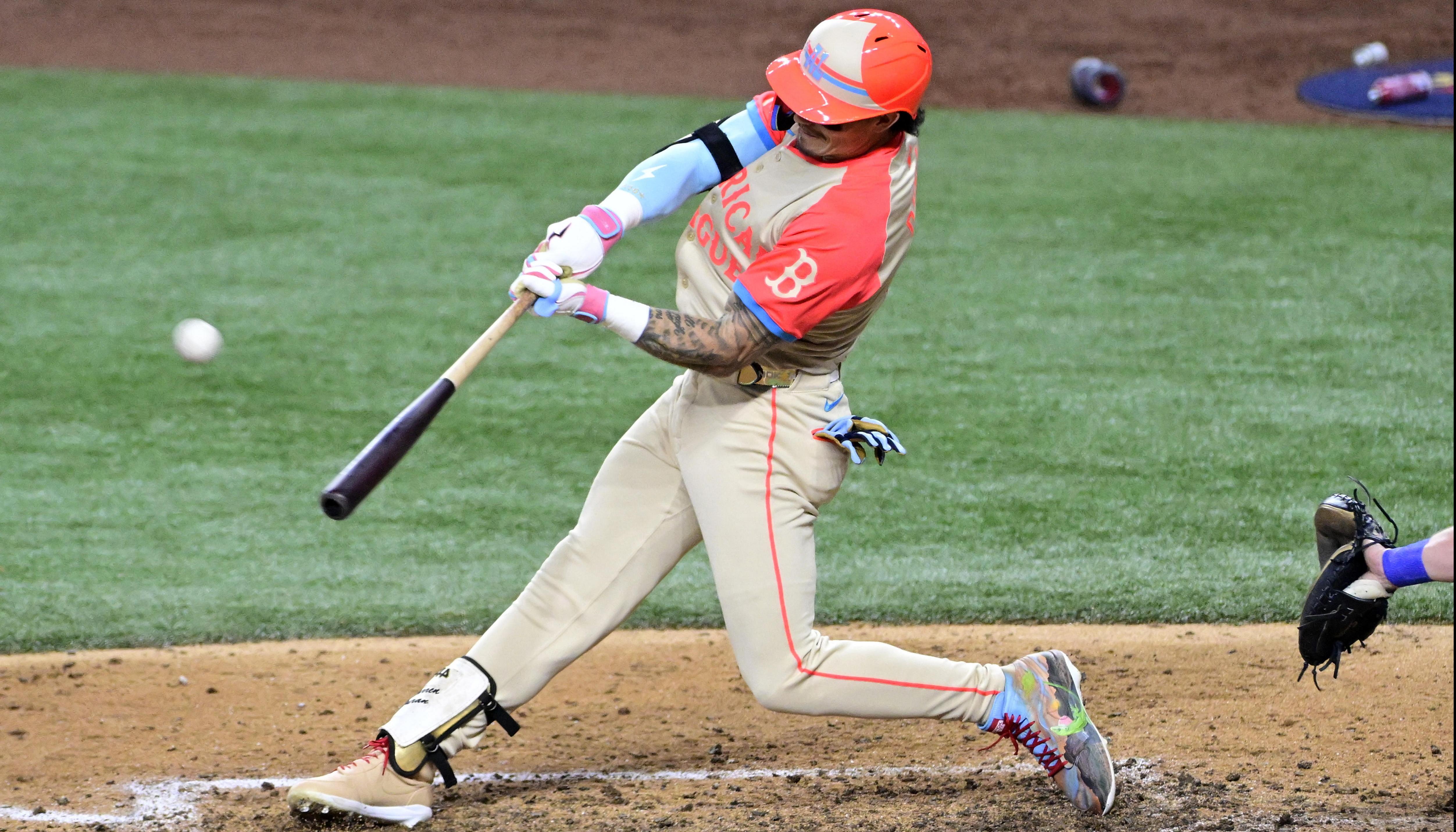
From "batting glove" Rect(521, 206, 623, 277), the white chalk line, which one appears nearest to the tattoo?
"batting glove" Rect(521, 206, 623, 277)

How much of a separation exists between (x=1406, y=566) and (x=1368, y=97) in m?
9.77

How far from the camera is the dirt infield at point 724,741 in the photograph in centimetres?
353

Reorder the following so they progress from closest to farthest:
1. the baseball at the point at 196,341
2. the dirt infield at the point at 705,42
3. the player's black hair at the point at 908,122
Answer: the player's black hair at the point at 908,122, the baseball at the point at 196,341, the dirt infield at the point at 705,42

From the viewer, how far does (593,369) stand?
7000 millimetres

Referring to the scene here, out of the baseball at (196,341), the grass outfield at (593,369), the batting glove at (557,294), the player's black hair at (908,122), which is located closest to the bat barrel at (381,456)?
the batting glove at (557,294)

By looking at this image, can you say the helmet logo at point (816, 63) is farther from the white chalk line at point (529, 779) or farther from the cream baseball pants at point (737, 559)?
the white chalk line at point (529, 779)

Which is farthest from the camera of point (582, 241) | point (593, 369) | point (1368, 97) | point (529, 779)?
point (1368, 97)

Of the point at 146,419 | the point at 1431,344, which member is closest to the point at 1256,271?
the point at 1431,344

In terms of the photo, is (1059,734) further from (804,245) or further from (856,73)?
(856,73)

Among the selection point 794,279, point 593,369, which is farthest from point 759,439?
point 593,369

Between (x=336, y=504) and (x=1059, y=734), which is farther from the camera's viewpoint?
(x=1059, y=734)

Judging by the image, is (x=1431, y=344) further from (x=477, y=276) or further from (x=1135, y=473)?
(x=477, y=276)

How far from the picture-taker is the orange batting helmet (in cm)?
307

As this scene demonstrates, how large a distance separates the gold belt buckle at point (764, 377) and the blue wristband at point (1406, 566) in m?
1.24
